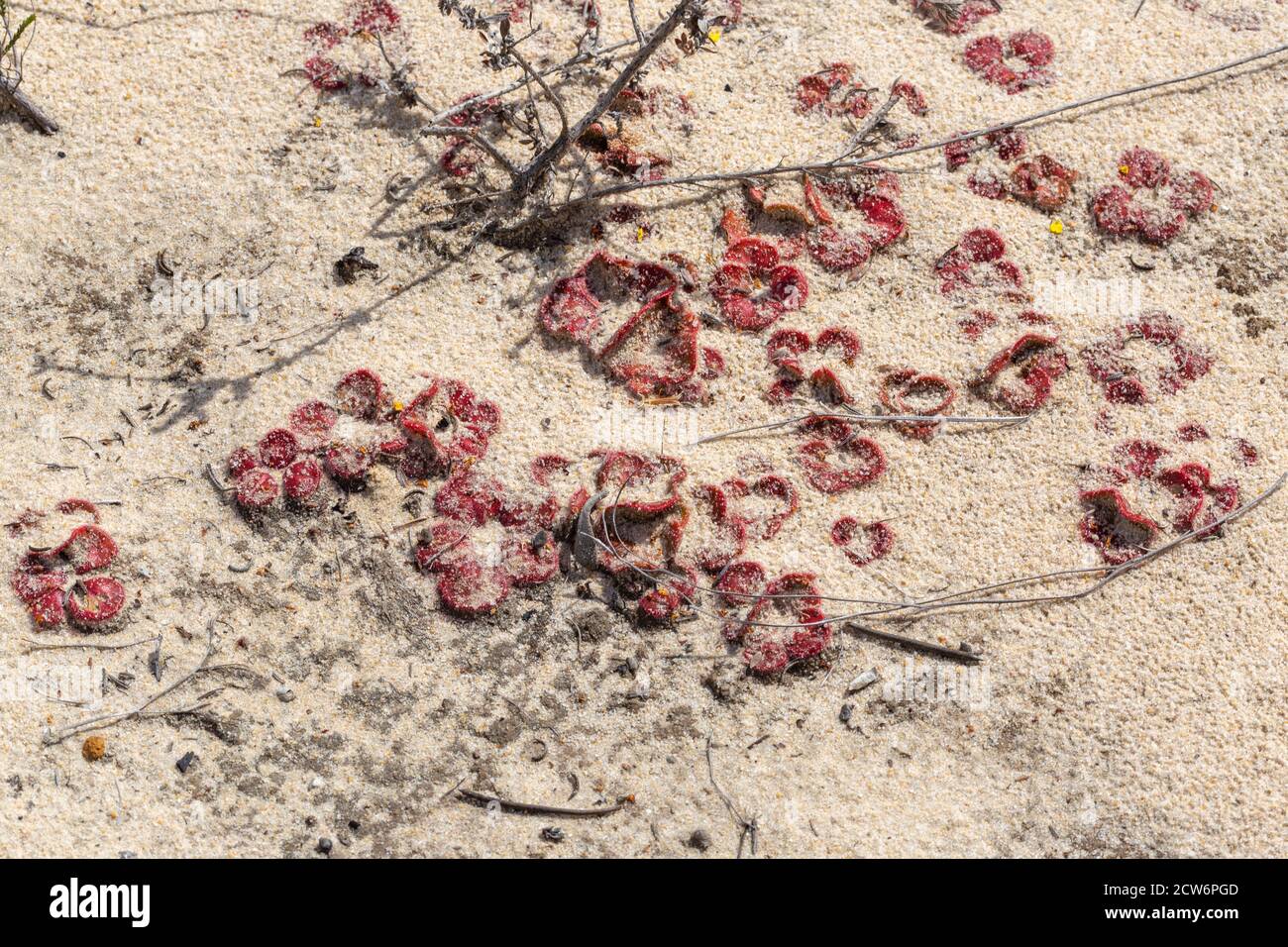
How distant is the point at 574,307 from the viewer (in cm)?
412

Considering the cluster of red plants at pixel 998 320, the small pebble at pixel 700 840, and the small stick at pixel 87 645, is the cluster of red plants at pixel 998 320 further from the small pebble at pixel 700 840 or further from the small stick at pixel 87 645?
the small stick at pixel 87 645

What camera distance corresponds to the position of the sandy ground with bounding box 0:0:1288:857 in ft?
11.3

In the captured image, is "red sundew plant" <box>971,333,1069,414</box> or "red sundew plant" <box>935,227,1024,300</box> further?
"red sundew plant" <box>935,227,1024,300</box>

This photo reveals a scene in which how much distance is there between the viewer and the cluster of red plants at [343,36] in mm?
4594

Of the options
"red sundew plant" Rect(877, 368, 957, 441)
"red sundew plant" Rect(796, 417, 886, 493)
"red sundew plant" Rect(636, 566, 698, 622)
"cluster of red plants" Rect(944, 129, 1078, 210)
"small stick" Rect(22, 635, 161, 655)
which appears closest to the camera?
"small stick" Rect(22, 635, 161, 655)

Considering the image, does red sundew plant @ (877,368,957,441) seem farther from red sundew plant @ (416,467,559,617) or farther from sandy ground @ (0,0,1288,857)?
red sundew plant @ (416,467,559,617)

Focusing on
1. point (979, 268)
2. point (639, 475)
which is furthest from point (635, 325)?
point (979, 268)

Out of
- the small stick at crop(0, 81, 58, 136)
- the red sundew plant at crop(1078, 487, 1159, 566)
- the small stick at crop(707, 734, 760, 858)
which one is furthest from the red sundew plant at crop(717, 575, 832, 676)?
the small stick at crop(0, 81, 58, 136)

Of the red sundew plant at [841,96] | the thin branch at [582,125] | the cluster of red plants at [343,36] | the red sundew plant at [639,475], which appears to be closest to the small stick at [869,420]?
the red sundew plant at [639,475]

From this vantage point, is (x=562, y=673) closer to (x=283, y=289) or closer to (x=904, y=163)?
(x=283, y=289)

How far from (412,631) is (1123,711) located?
2438 mm

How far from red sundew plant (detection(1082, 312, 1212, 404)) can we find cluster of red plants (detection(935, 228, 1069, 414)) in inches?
5.9

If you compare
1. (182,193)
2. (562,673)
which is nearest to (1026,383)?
(562,673)

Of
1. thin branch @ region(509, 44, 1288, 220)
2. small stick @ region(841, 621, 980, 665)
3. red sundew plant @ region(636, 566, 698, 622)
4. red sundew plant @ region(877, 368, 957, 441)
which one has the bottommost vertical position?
small stick @ region(841, 621, 980, 665)
